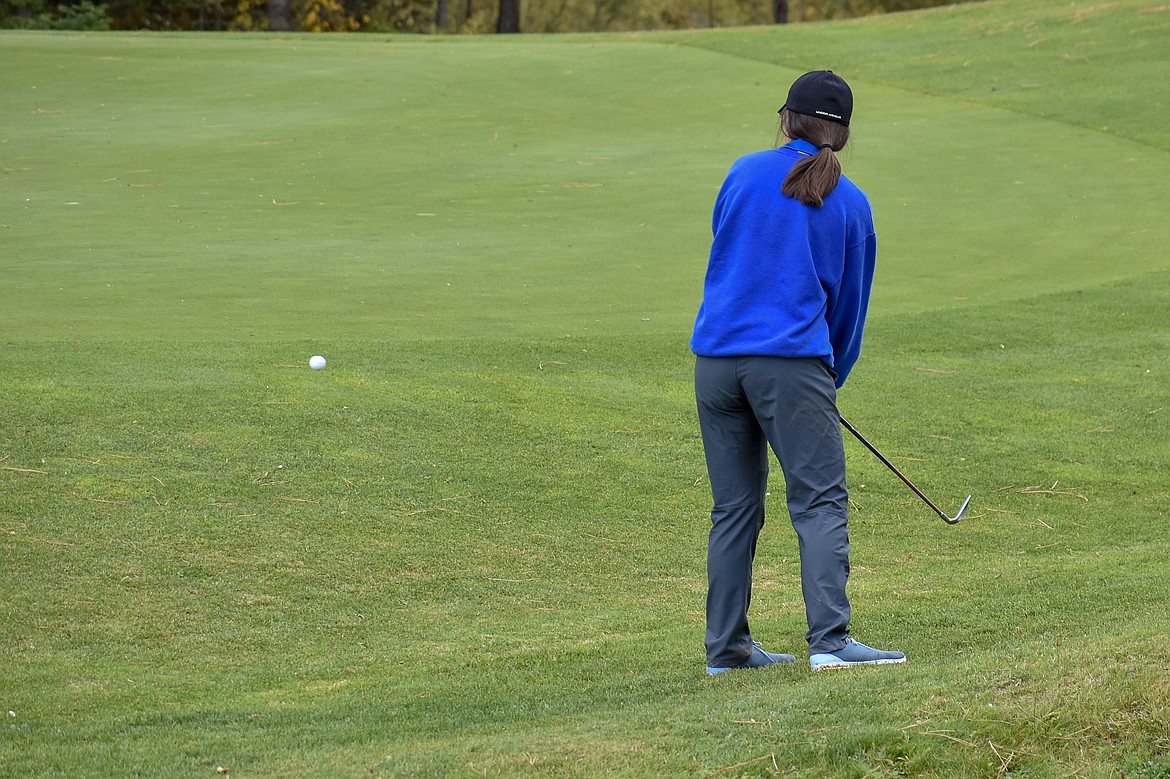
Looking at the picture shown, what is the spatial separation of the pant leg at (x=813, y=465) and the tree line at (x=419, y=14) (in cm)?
3953

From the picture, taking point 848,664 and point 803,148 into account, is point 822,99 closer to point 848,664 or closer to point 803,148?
point 803,148

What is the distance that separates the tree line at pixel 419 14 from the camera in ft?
144

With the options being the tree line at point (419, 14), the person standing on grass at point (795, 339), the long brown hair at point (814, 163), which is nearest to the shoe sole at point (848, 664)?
the person standing on grass at point (795, 339)

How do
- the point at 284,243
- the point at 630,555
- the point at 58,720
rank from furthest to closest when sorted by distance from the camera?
the point at 284,243
the point at 630,555
the point at 58,720

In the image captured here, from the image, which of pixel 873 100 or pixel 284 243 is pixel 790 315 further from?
pixel 873 100

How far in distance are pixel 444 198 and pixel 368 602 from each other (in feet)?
31.3

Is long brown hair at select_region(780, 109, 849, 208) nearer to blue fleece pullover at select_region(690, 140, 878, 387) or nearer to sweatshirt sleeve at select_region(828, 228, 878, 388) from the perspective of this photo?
blue fleece pullover at select_region(690, 140, 878, 387)

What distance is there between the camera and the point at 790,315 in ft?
14.9

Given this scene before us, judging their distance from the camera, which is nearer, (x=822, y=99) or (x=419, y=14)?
(x=822, y=99)

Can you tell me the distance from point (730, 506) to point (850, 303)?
30.6 inches

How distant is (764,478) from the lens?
486cm

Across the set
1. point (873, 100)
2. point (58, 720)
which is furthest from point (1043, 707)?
point (873, 100)

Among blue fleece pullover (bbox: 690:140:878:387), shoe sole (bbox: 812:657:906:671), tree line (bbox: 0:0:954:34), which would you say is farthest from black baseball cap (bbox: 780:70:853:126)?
tree line (bbox: 0:0:954:34)

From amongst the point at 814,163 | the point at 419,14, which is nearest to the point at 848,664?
the point at 814,163
